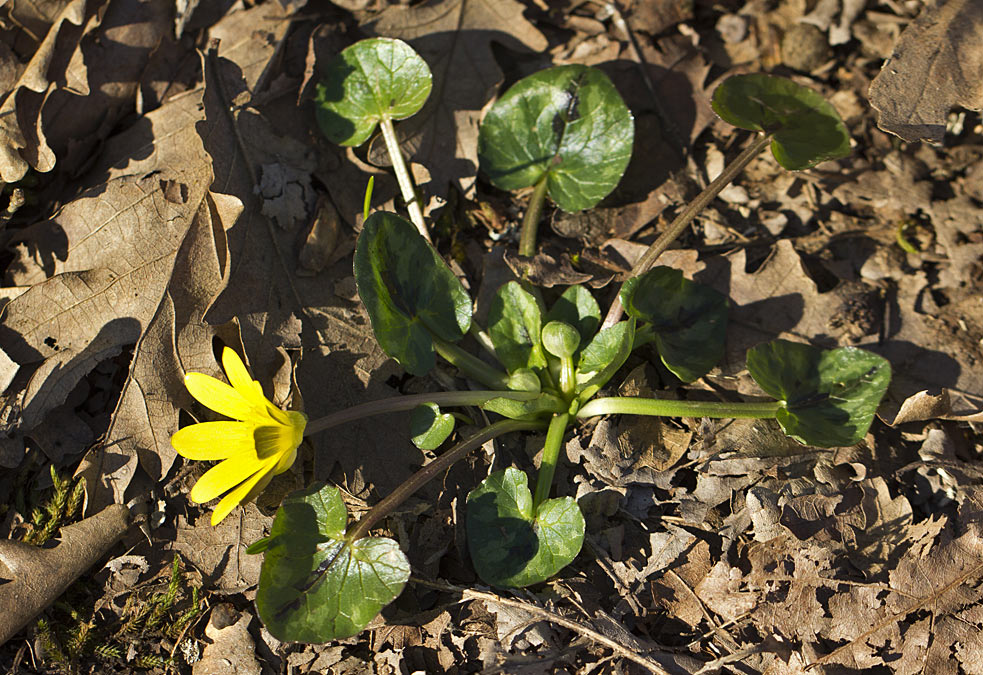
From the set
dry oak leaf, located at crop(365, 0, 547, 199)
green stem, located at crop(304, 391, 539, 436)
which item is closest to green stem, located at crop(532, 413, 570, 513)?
green stem, located at crop(304, 391, 539, 436)

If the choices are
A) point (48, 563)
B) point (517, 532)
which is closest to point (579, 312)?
point (517, 532)

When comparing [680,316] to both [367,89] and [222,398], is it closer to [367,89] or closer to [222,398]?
[367,89]

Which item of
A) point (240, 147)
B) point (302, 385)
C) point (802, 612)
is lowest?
point (802, 612)

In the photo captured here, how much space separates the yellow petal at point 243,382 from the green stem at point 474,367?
82 centimetres

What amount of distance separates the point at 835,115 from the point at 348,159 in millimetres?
2345

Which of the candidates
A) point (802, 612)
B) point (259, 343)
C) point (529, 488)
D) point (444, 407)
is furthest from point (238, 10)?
point (802, 612)

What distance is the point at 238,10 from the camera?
151 inches

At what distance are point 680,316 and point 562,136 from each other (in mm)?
1072

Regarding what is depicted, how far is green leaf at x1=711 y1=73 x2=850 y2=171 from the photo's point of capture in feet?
11.3

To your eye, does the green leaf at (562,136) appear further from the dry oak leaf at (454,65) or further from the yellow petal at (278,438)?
the yellow petal at (278,438)

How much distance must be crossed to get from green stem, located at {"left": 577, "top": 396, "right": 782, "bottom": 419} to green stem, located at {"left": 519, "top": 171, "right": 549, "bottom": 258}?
845mm

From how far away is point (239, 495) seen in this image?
8.43 ft

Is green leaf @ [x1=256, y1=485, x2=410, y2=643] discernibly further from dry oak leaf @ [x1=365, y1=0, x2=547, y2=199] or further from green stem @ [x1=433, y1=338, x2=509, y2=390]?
dry oak leaf @ [x1=365, y1=0, x2=547, y2=199]

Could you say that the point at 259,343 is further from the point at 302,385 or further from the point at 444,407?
the point at 444,407
